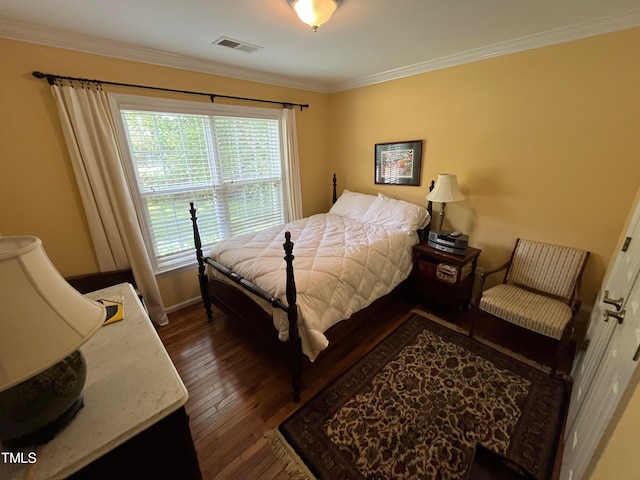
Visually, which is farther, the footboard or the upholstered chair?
the upholstered chair

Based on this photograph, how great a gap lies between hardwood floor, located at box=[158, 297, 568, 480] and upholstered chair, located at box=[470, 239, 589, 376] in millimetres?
443

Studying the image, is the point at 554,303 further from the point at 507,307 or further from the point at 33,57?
the point at 33,57

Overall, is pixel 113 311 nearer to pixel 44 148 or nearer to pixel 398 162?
pixel 44 148

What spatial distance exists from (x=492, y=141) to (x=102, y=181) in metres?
3.43

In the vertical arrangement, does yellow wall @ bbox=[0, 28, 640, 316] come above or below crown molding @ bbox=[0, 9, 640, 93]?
below

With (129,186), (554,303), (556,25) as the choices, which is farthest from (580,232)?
(129,186)

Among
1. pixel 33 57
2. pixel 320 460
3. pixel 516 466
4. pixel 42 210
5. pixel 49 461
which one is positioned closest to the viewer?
pixel 49 461

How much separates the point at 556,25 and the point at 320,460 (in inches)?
128

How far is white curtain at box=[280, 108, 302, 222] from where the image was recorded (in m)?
3.30

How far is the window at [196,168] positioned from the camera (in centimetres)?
241

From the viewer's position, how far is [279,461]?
1.46m

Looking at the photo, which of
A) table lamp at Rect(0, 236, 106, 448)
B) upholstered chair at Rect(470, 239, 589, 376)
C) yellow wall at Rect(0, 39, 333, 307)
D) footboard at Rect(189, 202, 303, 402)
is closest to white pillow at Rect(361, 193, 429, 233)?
upholstered chair at Rect(470, 239, 589, 376)

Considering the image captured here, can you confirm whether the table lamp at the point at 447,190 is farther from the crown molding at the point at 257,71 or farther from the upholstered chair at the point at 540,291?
the crown molding at the point at 257,71

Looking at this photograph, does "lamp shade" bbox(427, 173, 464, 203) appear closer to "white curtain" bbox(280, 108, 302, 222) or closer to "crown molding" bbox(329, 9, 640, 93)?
"crown molding" bbox(329, 9, 640, 93)
